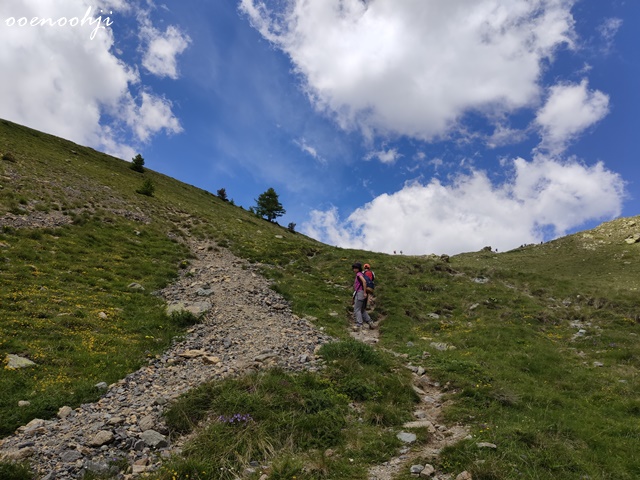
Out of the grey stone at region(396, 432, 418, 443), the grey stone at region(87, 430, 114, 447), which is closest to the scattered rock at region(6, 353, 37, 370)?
the grey stone at region(87, 430, 114, 447)

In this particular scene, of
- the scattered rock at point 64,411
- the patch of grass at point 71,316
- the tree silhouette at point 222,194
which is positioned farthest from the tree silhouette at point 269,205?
the scattered rock at point 64,411

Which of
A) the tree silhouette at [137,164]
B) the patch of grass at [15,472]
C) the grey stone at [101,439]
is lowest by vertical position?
the patch of grass at [15,472]

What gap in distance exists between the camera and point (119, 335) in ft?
47.2

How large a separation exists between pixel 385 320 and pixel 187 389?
1311cm

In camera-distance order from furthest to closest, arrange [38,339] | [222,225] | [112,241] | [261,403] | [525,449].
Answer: [222,225]
[112,241]
[38,339]
[261,403]
[525,449]

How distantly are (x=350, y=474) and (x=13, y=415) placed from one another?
26.7 ft

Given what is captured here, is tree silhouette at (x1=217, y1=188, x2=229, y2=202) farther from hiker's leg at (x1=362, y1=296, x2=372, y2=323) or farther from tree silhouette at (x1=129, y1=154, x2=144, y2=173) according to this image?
hiker's leg at (x1=362, y1=296, x2=372, y2=323)

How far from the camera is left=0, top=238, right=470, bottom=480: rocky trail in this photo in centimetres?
790

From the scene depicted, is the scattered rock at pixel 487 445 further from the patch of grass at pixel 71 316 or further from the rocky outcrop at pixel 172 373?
the patch of grass at pixel 71 316

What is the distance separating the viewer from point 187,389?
11.0m

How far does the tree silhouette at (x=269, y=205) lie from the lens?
74.8m

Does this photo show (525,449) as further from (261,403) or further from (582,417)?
(261,403)

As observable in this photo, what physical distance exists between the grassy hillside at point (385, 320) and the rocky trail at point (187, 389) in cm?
59

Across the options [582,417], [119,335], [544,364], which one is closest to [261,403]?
[119,335]
